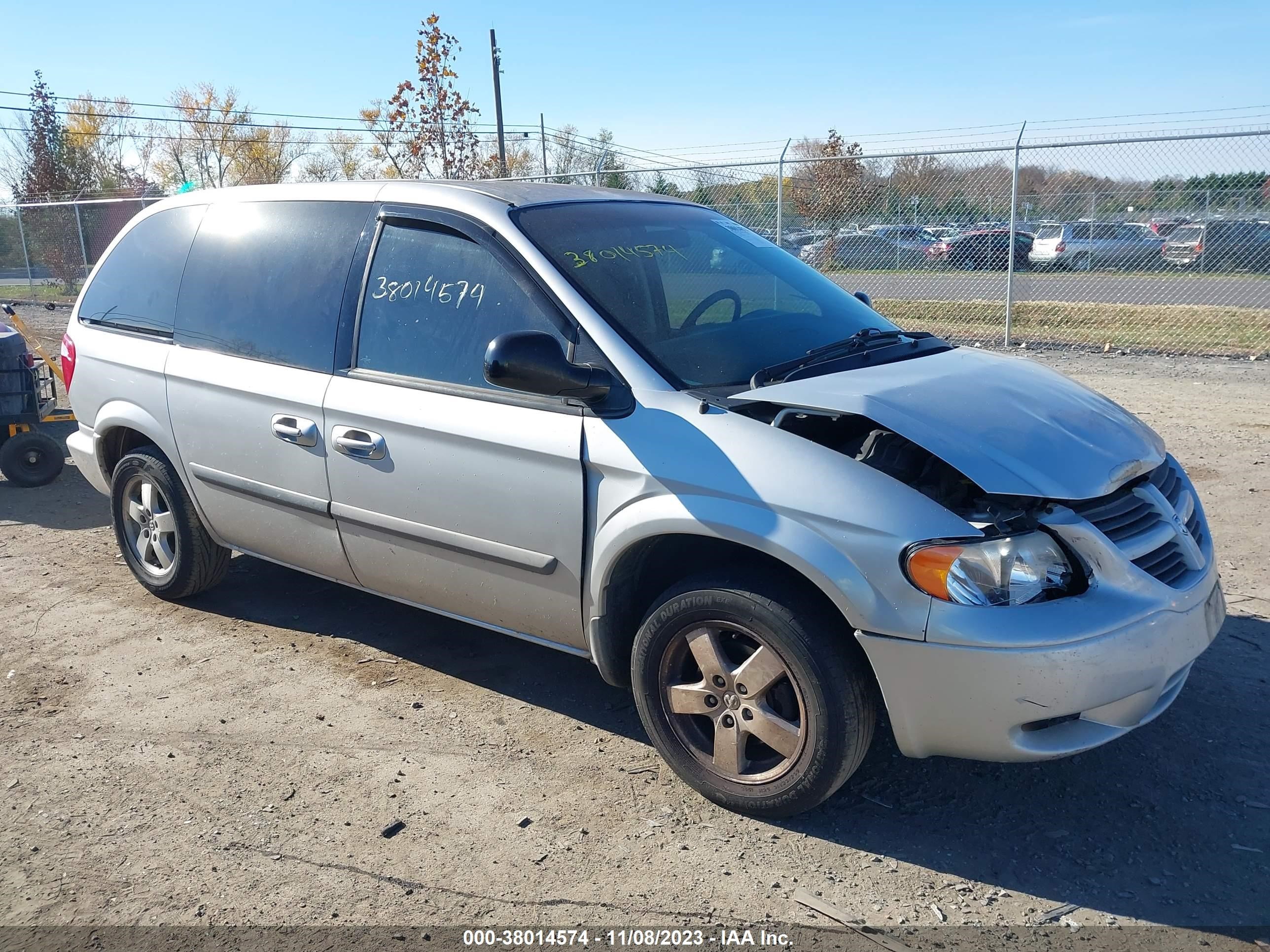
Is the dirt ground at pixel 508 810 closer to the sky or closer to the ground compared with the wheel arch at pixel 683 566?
closer to the ground

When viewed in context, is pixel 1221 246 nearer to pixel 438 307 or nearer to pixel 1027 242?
pixel 1027 242

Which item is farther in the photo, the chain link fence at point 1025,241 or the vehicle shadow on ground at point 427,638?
the chain link fence at point 1025,241

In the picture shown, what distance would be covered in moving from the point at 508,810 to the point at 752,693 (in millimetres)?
882

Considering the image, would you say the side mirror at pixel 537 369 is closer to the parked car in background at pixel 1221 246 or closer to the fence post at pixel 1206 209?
the fence post at pixel 1206 209

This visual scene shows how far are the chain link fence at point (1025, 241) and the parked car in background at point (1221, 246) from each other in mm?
16

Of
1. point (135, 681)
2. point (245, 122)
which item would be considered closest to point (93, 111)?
point (245, 122)

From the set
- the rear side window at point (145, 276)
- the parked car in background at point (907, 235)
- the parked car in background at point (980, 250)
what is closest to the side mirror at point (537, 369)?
the rear side window at point (145, 276)

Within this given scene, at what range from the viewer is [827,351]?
3.57 m

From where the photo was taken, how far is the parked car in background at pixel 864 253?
1377 centimetres

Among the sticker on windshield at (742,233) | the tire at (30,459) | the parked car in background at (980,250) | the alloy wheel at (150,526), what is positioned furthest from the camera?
the parked car in background at (980,250)

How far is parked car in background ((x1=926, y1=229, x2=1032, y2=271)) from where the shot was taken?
13.0 metres

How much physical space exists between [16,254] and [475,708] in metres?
23.7

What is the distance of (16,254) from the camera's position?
2275 cm

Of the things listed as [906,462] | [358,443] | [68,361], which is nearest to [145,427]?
[68,361]
